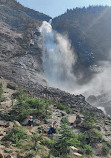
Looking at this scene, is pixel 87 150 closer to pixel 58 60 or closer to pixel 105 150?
pixel 105 150

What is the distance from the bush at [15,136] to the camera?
10.1m

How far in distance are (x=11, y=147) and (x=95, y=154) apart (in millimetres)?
5732

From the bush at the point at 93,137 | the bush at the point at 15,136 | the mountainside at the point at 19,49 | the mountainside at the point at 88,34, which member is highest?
the mountainside at the point at 88,34

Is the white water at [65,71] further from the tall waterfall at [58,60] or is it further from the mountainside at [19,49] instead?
the mountainside at [19,49]

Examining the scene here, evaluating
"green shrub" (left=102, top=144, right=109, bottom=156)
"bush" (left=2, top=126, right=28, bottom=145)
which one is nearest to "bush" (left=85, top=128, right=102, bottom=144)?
"green shrub" (left=102, top=144, right=109, bottom=156)

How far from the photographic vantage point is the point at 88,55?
79.9 metres

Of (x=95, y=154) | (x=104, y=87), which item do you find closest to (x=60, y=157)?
(x=95, y=154)

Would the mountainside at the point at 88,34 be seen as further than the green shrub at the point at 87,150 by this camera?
Yes

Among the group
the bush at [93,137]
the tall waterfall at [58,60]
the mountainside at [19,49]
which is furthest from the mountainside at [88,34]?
the bush at [93,137]

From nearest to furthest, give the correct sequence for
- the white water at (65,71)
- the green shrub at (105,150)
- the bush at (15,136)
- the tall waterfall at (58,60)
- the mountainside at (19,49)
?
1. the bush at (15,136)
2. the green shrub at (105,150)
3. the mountainside at (19,49)
4. the white water at (65,71)
5. the tall waterfall at (58,60)

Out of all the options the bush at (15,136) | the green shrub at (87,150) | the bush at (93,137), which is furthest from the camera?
the bush at (93,137)

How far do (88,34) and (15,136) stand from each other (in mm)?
89337

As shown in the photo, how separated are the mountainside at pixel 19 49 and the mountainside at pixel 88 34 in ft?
60.3

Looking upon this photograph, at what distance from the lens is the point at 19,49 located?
5728 centimetres
